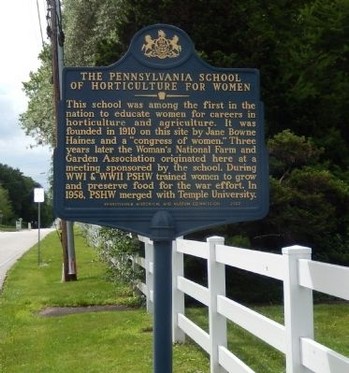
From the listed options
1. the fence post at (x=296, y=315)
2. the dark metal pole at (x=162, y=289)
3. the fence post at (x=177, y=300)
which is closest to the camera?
the fence post at (x=296, y=315)

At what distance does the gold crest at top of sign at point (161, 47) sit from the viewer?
5562mm

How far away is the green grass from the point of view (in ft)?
26.9

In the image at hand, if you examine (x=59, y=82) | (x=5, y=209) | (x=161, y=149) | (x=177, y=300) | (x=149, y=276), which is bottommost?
(x=177, y=300)

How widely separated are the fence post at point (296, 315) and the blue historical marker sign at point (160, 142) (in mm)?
633

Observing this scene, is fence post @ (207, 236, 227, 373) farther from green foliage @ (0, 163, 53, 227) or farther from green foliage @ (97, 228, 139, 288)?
green foliage @ (0, 163, 53, 227)

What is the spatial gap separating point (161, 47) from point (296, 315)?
2.30 meters

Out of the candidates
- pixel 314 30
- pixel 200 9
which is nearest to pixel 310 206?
pixel 200 9

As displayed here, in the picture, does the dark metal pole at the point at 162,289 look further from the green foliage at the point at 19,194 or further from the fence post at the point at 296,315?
the green foliage at the point at 19,194

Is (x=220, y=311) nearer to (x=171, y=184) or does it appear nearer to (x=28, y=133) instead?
(x=171, y=184)

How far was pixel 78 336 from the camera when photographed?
10055 millimetres

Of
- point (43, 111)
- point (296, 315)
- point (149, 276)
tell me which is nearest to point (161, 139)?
point (296, 315)

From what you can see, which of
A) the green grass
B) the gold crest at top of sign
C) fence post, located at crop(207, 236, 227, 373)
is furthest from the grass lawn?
the gold crest at top of sign

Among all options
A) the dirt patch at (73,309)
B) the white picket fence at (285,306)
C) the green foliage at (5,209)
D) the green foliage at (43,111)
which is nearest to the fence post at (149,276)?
the dirt patch at (73,309)

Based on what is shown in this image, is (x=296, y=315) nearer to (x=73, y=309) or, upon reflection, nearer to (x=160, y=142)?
(x=160, y=142)
